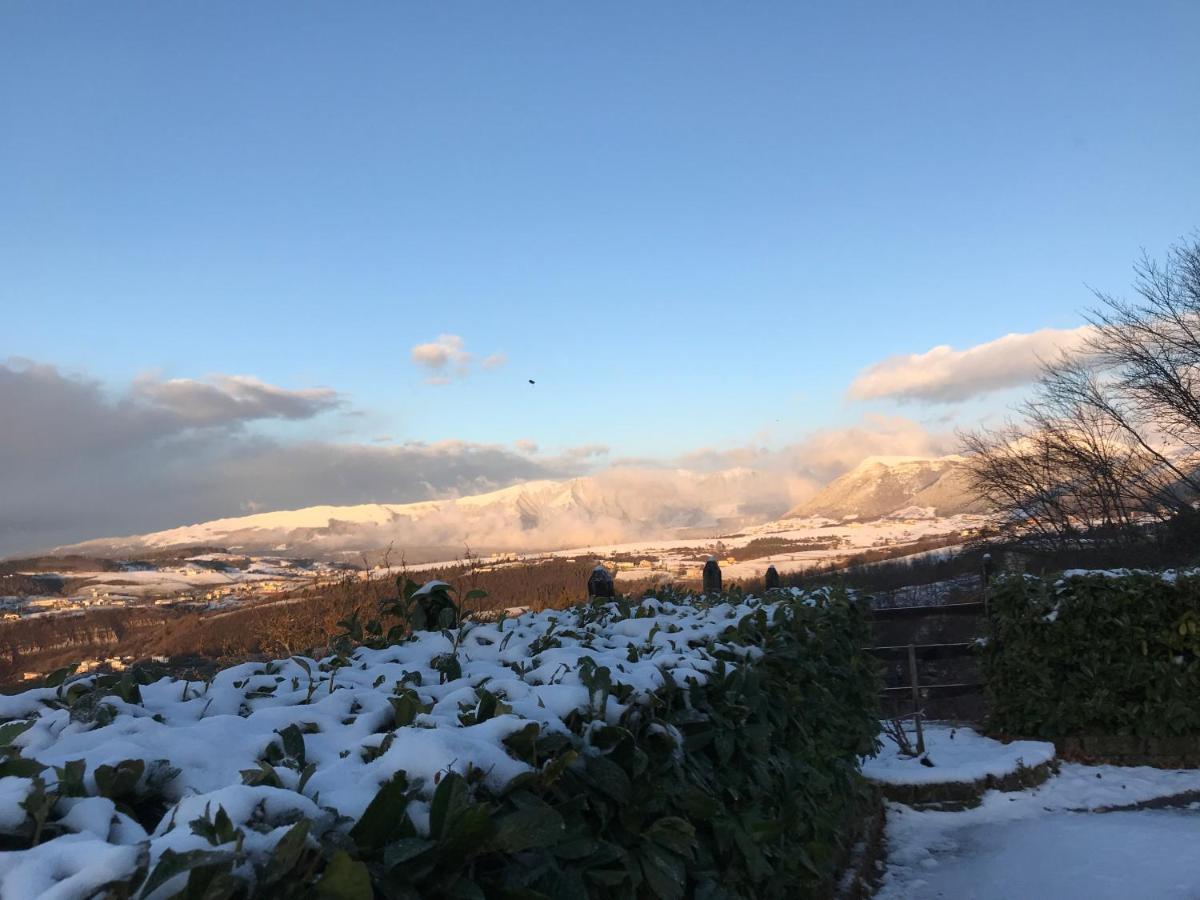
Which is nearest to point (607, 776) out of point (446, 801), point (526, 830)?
point (526, 830)

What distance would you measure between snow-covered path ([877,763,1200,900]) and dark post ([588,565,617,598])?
99.5 inches

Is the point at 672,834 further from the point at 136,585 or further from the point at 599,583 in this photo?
the point at 136,585

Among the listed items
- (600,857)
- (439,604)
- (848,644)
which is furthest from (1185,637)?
(600,857)

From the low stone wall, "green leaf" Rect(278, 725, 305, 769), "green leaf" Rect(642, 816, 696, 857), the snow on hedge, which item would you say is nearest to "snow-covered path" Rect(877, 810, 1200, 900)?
the low stone wall

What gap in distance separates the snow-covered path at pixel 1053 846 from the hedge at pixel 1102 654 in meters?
0.68

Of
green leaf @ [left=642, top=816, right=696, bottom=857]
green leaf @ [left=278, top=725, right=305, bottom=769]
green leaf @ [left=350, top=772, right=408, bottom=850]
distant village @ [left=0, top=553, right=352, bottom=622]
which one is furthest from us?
distant village @ [left=0, top=553, right=352, bottom=622]

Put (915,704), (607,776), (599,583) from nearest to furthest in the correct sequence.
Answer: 1. (607,776)
2. (599,583)
3. (915,704)

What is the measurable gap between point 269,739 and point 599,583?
435 centimetres

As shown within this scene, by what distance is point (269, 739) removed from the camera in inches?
62.9

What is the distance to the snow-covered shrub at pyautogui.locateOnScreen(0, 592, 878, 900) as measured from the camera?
110 centimetres

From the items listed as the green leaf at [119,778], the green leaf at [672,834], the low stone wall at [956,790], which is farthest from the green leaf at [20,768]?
the low stone wall at [956,790]

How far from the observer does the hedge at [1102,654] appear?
7312mm

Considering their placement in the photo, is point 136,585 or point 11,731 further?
point 136,585

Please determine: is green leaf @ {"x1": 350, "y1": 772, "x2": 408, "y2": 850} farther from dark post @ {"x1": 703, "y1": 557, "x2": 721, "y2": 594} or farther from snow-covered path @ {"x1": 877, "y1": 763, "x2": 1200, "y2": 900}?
dark post @ {"x1": 703, "y1": 557, "x2": 721, "y2": 594}
